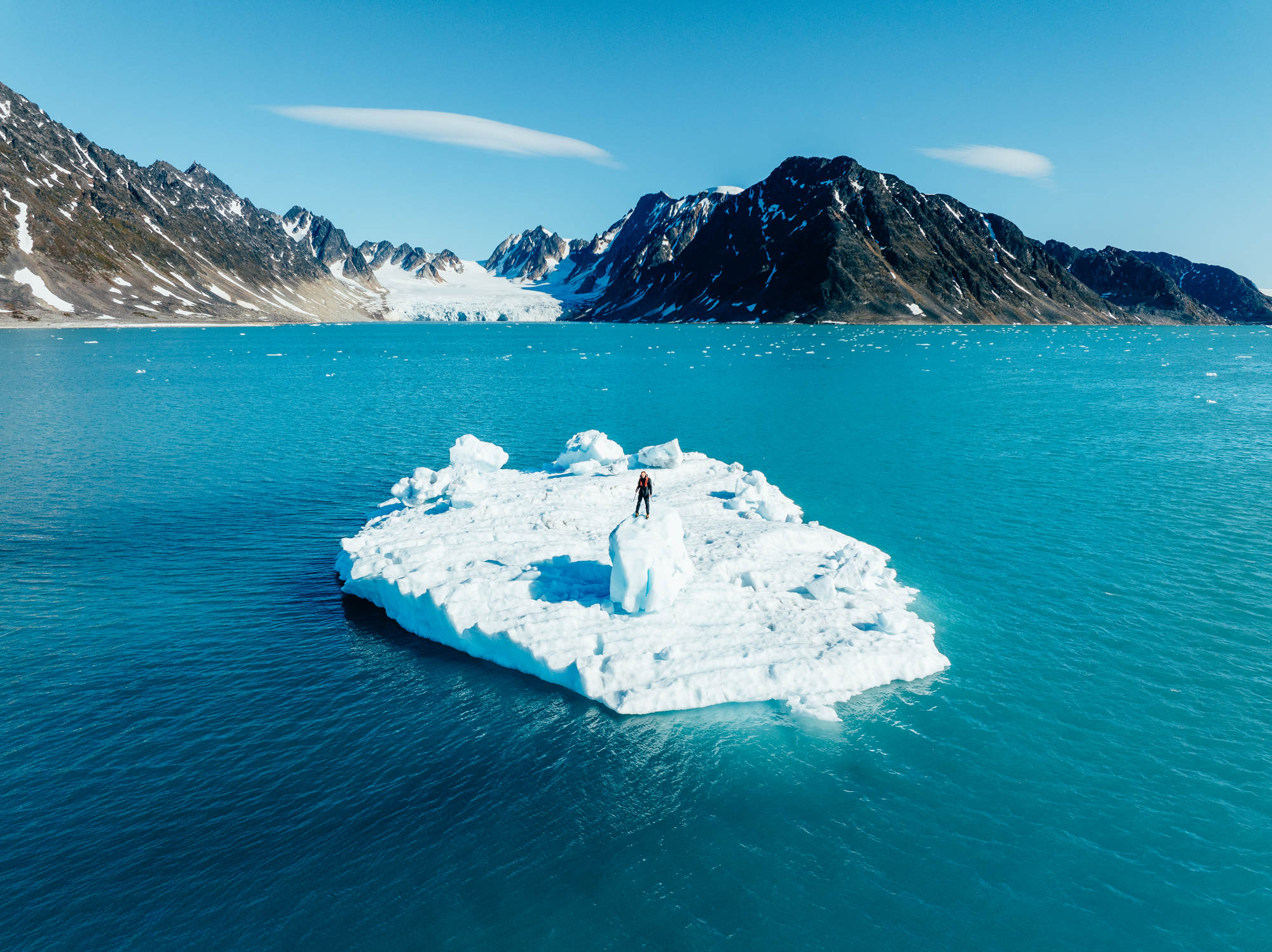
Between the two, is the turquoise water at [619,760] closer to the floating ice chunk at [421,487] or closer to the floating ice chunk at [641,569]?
the floating ice chunk at [421,487]

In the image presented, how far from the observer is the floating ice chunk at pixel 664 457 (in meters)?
44.6

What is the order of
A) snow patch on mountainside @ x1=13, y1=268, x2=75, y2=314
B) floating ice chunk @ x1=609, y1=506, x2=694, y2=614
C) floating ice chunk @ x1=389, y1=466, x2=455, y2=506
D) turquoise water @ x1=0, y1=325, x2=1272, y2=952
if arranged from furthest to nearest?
1. snow patch on mountainside @ x1=13, y1=268, x2=75, y2=314
2. floating ice chunk @ x1=389, y1=466, x2=455, y2=506
3. floating ice chunk @ x1=609, y1=506, x2=694, y2=614
4. turquoise water @ x1=0, y1=325, x2=1272, y2=952

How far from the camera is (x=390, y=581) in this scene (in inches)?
1086

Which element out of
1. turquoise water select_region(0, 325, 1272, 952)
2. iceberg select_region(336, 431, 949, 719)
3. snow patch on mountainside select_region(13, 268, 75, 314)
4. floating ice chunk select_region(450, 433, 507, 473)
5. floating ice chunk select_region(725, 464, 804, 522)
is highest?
snow patch on mountainside select_region(13, 268, 75, 314)

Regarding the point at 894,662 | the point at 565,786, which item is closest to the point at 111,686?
the point at 565,786

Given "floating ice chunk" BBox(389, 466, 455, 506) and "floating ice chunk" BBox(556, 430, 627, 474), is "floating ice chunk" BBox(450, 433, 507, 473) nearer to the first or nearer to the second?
"floating ice chunk" BBox(389, 466, 455, 506)

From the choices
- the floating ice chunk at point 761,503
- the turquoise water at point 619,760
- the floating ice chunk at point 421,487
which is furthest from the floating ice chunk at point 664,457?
the floating ice chunk at point 421,487

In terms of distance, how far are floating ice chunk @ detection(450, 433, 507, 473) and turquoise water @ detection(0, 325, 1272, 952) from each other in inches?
255

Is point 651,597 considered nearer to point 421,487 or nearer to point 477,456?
point 421,487

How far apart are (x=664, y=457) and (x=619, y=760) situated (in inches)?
1056

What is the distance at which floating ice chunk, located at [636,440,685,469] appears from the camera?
146 feet

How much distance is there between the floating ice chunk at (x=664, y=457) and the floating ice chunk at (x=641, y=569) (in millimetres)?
18305

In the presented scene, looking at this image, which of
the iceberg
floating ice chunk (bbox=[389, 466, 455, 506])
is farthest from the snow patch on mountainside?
the iceberg

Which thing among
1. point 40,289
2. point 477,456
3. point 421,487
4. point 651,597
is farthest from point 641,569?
point 40,289
